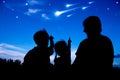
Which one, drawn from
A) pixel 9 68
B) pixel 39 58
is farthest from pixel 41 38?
pixel 9 68

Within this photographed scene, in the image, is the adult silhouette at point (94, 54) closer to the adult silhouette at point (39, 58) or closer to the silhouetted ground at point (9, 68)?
the adult silhouette at point (39, 58)

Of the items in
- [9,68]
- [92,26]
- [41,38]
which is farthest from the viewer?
[9,68]

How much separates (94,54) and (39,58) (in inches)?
83.2

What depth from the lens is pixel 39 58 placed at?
203 inches

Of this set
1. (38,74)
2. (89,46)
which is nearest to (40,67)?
(38,74)

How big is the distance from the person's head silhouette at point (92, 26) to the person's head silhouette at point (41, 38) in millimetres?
1951

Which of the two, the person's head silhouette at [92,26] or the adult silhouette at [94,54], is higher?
the person's head silhouette at [92,26]

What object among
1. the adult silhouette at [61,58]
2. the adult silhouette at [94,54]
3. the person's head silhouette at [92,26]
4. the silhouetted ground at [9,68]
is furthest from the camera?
the silhouetted ground at [9,68]

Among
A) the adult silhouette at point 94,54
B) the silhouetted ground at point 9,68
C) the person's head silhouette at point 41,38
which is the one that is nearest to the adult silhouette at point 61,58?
the person's head silhouette at point 41,38

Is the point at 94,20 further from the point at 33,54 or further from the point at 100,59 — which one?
the point at 33,54

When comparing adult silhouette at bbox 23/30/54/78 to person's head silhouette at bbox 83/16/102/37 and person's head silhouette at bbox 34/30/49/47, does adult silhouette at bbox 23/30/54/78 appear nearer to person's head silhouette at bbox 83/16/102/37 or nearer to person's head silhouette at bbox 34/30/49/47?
person's head silhouette at bbox 34/30/49/47

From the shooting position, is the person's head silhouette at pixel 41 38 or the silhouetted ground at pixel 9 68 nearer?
Answer: the person's head silhouette at pixel 41 38

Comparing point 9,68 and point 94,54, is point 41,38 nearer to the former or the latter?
point 94,54

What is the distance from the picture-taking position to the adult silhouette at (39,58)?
506 centimetres
